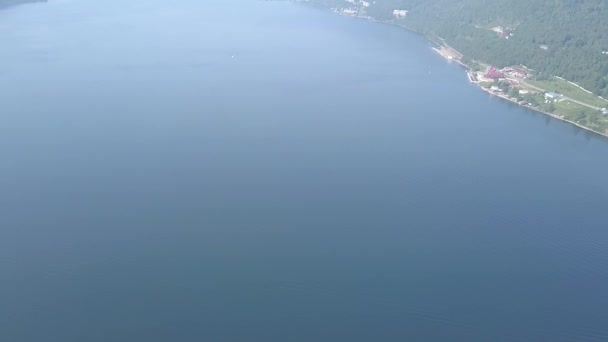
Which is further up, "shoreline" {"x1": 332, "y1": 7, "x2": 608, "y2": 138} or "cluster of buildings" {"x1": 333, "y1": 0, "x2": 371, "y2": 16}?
"shoreline" {"x1": 332, "y1": 7, "x2": 608, "y2": 138}

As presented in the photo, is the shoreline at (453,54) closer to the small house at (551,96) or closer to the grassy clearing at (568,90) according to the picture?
the small house at (551,96)

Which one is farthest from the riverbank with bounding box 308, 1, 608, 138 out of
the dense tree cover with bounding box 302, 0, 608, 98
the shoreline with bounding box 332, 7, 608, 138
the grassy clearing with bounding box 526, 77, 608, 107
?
the grassy clearing with bounding box 526, 77, 608, 107

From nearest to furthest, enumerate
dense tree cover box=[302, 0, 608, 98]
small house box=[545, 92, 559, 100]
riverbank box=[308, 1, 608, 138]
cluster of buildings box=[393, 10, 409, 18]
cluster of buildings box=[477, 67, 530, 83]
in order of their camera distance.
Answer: riverbank box=[308, 1, 608, 138]
small house box=[545, 92, 559, 100]
cluster of buildings box=[477, 67, 530, 83]
dense tree cover box=[302, 0, 608, 98]
cluster of buildings box=[393, 10, 409, 18]

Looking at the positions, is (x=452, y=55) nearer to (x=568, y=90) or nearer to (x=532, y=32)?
(x=532, y=32)

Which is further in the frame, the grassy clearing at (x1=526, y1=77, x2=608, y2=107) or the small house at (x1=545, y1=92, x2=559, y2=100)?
the small house at (x1=545, y1=92, x2=559, y2=100)

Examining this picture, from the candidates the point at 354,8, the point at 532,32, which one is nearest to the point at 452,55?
the point at 532,32

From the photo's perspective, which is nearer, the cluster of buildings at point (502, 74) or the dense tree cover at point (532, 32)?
the cluster of buildings at point (502, 74)

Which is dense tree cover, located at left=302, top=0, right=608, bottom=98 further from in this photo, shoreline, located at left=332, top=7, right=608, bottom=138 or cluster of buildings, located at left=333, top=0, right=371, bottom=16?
cluster of buildings, located at left=333, top=0, right=371, bottom=16

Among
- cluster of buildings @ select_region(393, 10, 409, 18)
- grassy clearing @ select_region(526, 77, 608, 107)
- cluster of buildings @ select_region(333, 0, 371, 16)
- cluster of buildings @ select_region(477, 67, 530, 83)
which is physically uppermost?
grassy clearing @ select_region(526, 77, 608, 107)

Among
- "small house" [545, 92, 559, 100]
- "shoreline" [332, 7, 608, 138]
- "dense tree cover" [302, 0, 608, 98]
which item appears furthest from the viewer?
"dense tree cover" [302, 0, 608, 98]

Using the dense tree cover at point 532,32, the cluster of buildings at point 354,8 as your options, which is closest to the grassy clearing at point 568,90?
the dense tree cover at point 532,32
